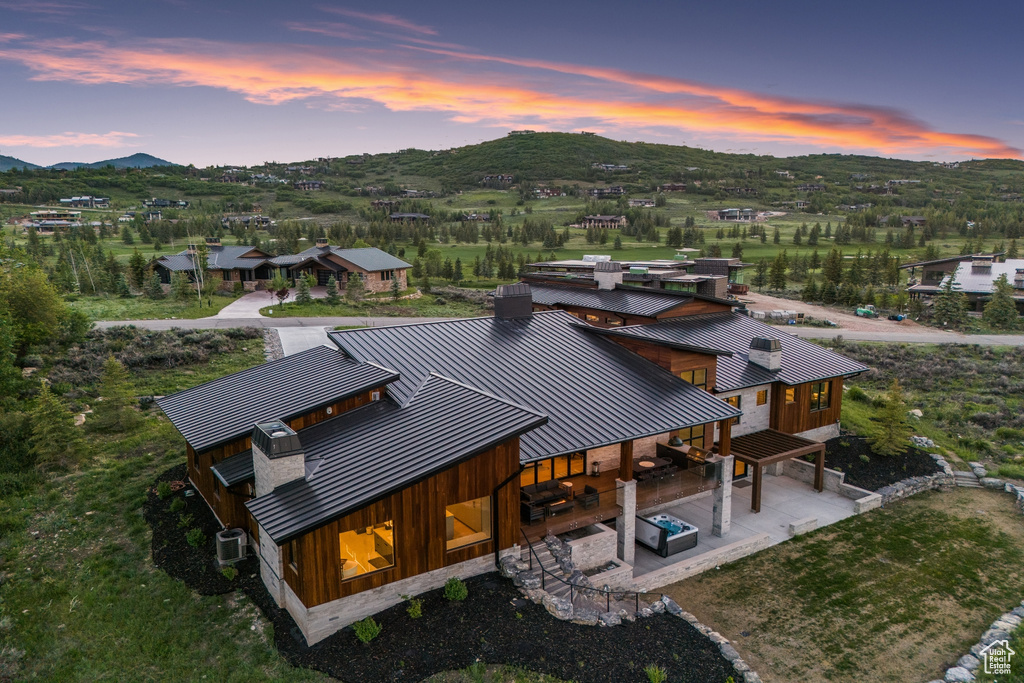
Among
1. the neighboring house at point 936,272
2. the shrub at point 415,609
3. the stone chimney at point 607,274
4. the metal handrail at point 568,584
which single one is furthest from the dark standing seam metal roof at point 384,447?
the neighboring house at point 936,272

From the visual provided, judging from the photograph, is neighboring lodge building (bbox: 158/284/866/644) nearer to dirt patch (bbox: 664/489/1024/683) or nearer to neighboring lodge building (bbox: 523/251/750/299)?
dirt patch (bbox: 664/489/1024/683)

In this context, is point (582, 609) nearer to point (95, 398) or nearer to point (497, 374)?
point (497, 374)

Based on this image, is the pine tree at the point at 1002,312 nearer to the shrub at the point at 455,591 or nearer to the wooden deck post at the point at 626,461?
the wooden deck post at the point at 626,461

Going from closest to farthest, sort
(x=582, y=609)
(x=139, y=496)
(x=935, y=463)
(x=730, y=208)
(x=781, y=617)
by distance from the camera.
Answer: (x=582, y=609) < (x=781, y=617) < (x=139, y=496) < (x=935, y=463) < (x=730, y=208)

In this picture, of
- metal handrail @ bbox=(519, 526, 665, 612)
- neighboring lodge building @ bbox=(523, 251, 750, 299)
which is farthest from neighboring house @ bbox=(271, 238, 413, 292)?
metal handrail @ bbox=(519, 526, 665, 612)

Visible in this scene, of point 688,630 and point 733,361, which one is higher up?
point 733,361

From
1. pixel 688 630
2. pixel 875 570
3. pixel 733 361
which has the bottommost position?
pixel 875 570

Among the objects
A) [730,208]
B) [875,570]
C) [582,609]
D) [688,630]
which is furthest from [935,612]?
[730,208]
